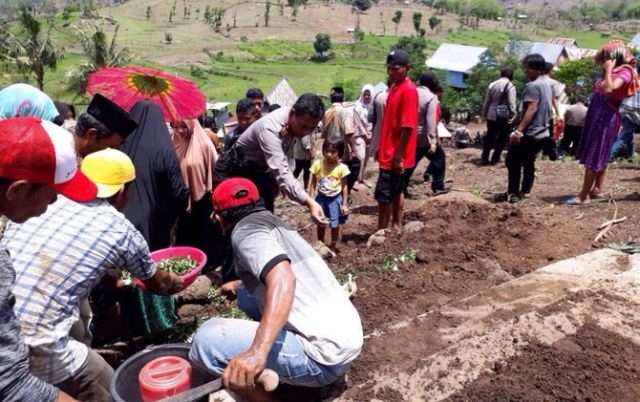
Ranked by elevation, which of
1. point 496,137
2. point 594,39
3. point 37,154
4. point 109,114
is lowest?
point 496,137

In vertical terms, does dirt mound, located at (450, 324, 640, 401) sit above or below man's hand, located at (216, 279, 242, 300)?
above

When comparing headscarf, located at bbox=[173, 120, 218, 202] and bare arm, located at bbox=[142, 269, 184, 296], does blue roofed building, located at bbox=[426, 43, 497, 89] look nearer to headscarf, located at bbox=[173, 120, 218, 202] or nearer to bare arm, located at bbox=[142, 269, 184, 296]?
headscarf, located at bbox=[173, 120, 218, 202]

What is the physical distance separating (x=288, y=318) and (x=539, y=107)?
15.7ft

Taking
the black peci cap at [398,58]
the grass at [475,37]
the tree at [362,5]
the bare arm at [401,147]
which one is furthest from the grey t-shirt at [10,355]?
the tree at [362,5]

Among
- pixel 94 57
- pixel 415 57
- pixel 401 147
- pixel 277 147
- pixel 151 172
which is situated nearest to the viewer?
pixel 151 172

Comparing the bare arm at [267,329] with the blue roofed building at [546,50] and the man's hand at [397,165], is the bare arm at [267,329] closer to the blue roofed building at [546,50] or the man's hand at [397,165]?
the man's hand at [397,165]

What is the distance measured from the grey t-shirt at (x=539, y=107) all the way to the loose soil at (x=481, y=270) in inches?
35.1

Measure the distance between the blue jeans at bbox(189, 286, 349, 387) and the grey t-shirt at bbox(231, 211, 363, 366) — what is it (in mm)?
55

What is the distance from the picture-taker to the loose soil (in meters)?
2.78

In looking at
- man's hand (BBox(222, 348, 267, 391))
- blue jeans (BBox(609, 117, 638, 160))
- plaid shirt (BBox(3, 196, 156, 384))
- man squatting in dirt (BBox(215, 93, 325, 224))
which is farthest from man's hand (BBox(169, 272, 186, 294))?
blue jeans (BBox(609, 117, 638, 160))

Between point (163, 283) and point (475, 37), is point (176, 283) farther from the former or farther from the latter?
point (475, 37)

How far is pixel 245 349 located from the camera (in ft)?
8.25

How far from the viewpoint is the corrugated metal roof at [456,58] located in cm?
4703

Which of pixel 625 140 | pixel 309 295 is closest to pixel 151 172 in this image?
pixel 309 295
